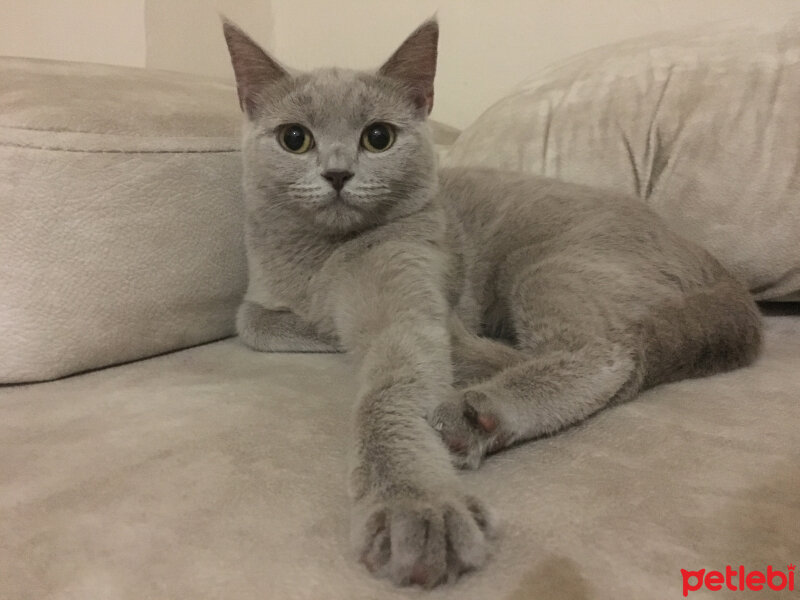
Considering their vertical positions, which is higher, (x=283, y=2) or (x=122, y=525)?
(x=283, y=2)

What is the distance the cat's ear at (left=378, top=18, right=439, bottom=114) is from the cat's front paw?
2.42ft

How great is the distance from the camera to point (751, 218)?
3.54 ft

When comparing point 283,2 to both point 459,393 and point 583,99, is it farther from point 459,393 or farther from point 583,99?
point 459,393

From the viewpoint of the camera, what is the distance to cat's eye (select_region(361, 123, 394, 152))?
968 mm

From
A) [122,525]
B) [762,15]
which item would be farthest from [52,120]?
[762,15]

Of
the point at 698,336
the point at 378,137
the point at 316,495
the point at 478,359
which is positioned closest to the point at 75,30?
the point at 378,137

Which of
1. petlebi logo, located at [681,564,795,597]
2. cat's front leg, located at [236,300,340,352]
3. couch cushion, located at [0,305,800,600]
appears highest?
petlebi logo, located at [681,564,795,597]

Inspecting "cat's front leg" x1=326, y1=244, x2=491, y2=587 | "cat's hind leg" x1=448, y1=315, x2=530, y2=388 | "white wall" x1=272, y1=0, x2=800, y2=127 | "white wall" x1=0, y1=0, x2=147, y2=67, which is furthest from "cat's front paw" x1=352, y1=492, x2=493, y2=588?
"white wall" x1=0, y1=0, x2=147, y2=67

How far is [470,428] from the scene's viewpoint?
2.21ft

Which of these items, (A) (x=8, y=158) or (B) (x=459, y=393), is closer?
(B) (x=459, y=393)

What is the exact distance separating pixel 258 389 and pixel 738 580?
2.04 ft

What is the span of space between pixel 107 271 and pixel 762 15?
130 cm

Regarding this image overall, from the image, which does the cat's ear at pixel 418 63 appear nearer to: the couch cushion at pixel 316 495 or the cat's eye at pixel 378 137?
the cat's eye at pixel 378 137

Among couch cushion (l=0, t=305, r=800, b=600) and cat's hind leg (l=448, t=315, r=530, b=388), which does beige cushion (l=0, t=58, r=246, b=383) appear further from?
cat's hind leg (l=448, t=315, r=530, b=388)
